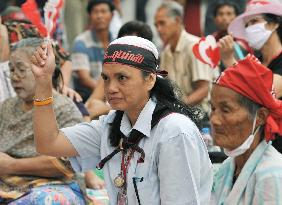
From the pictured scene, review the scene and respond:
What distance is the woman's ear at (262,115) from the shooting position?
11.8 ft

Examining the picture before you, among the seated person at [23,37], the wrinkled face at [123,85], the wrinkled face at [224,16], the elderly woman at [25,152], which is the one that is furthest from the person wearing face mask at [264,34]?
the wrinkled face at [224,16]

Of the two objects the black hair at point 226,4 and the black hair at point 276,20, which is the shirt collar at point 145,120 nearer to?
the black hair at point 276,20

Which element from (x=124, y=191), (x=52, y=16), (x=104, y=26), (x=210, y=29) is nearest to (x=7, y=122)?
(x=52, y=16)

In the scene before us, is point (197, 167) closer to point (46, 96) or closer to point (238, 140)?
point (238, 140)

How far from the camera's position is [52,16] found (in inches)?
180

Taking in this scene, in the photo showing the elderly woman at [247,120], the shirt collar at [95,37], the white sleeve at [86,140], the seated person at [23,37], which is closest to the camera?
the elderly woman at [247,120]

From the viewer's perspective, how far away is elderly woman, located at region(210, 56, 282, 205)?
3539 millimetres

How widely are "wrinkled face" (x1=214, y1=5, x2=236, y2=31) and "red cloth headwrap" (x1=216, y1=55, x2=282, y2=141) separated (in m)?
4.47

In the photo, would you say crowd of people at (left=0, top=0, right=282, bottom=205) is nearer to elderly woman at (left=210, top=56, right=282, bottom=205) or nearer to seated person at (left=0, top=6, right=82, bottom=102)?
elderly woman at (left=210, top=56, right=282, bottom=205)

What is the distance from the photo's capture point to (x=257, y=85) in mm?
3533

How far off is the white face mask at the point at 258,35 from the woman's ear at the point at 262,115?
174 cm

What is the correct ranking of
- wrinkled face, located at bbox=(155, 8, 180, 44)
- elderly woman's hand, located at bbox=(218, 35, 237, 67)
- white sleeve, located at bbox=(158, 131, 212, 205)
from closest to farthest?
white sleeve, located at bbox=(158, 131, 212, 205) < elderly woman's hand, located at bbox=(218, 35, 237, 67) < wrinkled face, located at bbox=(155, 8, 180, 44)

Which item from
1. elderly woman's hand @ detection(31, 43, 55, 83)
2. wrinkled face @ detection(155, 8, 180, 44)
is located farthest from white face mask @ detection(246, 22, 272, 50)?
elderly woman's hand @ detection(31, 43, 55, 83)

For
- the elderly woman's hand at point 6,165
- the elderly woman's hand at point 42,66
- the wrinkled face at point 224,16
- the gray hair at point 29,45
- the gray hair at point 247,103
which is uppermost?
the elderly woman's hand at point 42,66
